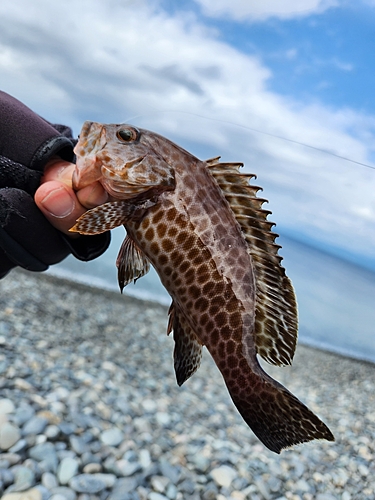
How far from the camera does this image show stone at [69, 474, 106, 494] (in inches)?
166

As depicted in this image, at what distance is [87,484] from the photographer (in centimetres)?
427

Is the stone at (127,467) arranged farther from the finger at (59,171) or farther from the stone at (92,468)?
the finger at (59,171)

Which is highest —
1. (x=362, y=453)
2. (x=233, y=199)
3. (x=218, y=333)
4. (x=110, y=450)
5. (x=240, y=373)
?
(x=233, y=199)

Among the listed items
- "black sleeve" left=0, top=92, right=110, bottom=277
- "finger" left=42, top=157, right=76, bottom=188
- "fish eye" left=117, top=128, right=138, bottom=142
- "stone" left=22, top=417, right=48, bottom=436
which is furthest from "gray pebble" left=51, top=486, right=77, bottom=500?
"fish eye" left=117, top=128, right=138, bottom=142

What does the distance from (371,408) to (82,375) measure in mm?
5506

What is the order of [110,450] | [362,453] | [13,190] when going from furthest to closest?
[362,453]
[110,450]
[13,190]

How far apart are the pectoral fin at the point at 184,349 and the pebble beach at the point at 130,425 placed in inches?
108

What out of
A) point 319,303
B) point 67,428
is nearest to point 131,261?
point 67,428

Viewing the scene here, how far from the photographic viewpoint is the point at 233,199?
2090 mm

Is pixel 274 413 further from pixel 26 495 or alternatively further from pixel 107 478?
pixel 107 478

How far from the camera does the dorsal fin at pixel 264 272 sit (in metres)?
2.05

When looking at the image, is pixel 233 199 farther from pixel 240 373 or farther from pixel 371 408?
pixel 371 408

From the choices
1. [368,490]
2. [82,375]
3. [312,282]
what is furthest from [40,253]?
[312,282]

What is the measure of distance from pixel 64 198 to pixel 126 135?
20.8 inches
